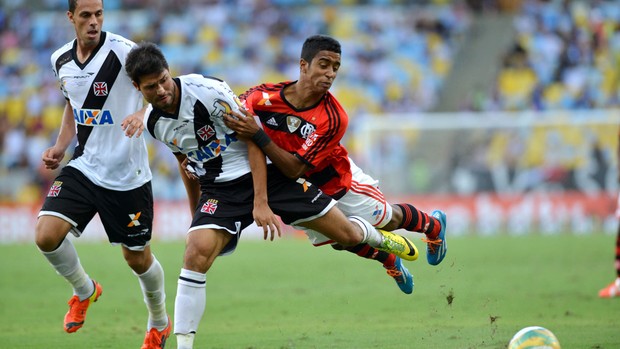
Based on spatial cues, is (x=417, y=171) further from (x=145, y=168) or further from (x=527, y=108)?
(x=145, y=168)

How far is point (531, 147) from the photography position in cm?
2409

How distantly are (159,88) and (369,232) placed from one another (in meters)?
2.29

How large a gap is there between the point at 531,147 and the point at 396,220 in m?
15.9

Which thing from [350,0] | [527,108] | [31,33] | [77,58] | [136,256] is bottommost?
[136,256]

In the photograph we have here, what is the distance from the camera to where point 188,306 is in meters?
7.05

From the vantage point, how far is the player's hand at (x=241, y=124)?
24.4ft

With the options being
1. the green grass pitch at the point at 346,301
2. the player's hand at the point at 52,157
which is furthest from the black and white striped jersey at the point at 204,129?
the green grass pitch at the point at 346,301

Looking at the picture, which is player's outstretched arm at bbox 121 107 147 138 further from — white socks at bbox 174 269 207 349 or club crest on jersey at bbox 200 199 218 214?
white socks at bbox 174 269 207 349

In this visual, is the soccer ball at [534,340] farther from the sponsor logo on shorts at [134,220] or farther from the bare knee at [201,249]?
the sponsor logo on shorts at [134,220]


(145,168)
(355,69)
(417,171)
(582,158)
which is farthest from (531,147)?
(145,168)

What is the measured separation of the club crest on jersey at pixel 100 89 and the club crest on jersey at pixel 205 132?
3.55ft

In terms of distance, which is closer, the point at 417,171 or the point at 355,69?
the point at 417,171

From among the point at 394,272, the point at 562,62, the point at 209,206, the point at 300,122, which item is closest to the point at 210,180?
the point at 209,206

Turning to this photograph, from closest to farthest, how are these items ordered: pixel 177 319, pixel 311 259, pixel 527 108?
pixel 177 319, pixel 311 259, pixel 527 108
